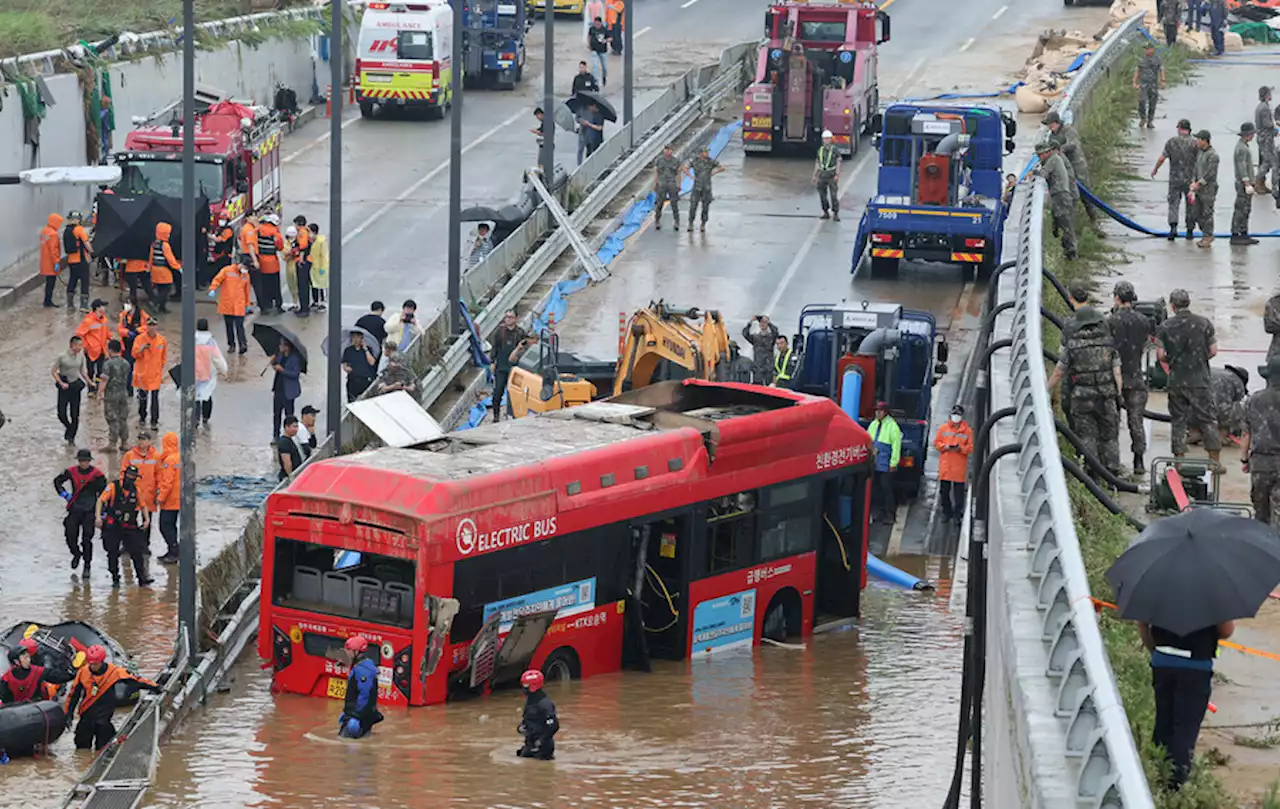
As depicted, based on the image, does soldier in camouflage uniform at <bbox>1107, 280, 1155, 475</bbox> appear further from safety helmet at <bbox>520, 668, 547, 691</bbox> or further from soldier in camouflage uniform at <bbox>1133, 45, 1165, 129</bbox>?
soldier in camouflage uniform at <bbox>1133, 45, 1165, 129</bbox>

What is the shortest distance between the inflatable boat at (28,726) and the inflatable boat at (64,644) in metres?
0.88

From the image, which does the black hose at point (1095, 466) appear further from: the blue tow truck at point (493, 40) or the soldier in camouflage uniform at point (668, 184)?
the blue tow truck at point (493, 40)

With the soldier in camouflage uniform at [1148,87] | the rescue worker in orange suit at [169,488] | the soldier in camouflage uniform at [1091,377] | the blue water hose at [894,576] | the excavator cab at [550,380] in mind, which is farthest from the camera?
the soldier in camouflage uniform at [1148,87]

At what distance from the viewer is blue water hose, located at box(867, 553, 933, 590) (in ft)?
86.4

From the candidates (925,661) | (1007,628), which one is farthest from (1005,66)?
(1007,628)

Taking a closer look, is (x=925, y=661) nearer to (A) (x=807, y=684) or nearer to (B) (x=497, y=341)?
(A) (x=807, y=684)

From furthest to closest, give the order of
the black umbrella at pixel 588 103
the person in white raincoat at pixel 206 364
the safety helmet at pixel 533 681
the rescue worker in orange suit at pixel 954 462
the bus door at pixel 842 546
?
the black umbrella at pixel 588 103
the person in white raincoat at pixel 206 364
the rescue worker in orange suit at pixel 954 462
the bus door at pixel 842 546
the safety helmet at pixel 533 681

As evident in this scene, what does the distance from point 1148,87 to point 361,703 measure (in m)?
26.8

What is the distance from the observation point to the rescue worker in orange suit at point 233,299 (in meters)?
34.5

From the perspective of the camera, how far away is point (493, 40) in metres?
58.2

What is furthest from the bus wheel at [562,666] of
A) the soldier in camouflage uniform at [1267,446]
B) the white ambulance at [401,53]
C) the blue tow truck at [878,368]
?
the white ambulance at [401,53]

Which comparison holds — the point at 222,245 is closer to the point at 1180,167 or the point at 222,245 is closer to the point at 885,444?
the point at 885,444

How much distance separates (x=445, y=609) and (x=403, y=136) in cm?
3401

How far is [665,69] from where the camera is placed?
2405 inches
